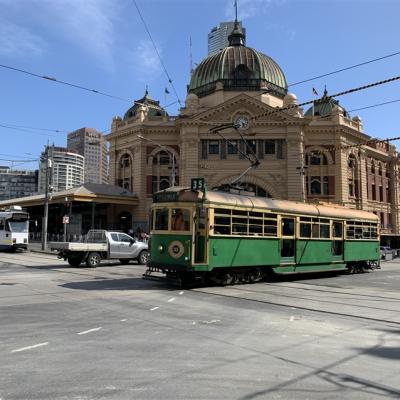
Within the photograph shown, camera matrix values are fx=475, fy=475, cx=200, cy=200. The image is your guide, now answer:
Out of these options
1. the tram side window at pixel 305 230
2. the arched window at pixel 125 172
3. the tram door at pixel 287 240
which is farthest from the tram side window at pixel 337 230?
the arched window at pixel 125 172

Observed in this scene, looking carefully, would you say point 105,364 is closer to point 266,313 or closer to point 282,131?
point 266,313

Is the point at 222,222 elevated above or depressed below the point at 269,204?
below

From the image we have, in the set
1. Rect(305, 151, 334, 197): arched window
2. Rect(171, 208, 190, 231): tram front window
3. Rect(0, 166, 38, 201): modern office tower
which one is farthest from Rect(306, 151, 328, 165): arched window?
Rect(171, 208, 190, 231): tram front window

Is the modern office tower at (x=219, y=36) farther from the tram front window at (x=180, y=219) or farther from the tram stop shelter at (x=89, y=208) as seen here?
the tram front window at (x=180, y=219)

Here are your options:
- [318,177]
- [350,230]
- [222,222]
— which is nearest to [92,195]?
[318,177]

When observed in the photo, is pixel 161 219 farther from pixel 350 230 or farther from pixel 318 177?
pixel 318 177

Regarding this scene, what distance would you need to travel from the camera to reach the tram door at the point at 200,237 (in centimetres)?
1512

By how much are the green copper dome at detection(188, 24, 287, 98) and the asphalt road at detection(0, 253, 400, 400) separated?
42627 mm

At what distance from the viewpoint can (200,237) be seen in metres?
15.3

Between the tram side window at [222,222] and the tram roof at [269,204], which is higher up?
the tram roof at [269,204]

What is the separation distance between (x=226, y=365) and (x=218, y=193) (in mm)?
9943

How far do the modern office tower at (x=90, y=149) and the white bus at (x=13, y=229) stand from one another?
84.2ft

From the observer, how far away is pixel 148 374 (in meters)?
5.91

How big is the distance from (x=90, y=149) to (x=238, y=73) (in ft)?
79.4
